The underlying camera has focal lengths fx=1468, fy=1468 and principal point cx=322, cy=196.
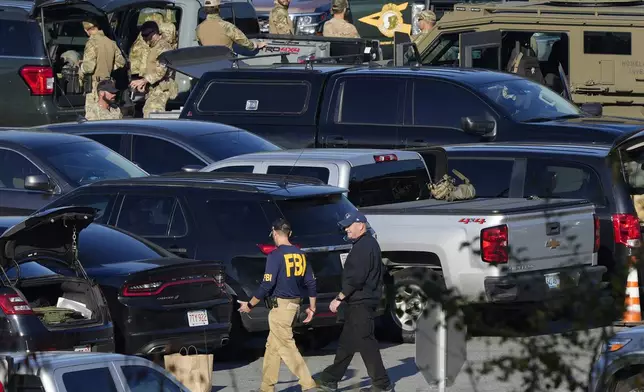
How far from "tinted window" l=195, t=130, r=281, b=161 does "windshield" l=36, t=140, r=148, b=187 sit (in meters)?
0.80

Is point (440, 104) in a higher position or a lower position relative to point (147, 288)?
higher

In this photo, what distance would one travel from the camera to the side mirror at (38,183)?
1384cm

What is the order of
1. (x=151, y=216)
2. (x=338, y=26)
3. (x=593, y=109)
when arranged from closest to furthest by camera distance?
(x=151, y=216), (x=593, y=109), (x=338, y=26)

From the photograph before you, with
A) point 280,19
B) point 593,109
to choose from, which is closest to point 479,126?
point 593,109

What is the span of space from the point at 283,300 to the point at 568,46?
33.9ft

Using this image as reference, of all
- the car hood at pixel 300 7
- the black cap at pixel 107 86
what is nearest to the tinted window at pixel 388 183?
the black cap at pixel 107 86

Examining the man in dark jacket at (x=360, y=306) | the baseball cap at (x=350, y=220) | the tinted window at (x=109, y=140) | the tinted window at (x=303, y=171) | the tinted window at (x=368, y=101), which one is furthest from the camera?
the tinted window at (x=368, y=101)

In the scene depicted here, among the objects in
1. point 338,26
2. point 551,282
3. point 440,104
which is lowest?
point 440,104

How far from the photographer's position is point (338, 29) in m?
22.7

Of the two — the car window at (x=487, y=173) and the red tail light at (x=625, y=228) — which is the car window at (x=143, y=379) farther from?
the car window at (x=487, y=173)

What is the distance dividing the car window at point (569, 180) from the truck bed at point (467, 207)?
1.63 feet

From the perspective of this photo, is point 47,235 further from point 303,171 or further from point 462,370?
point 462,370

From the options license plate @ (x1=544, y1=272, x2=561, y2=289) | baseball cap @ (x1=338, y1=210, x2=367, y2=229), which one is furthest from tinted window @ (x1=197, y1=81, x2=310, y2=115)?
license plate @ (x1=544, y1=272, x2=561, y2=289)

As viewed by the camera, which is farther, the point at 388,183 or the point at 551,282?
the point at 388,183
